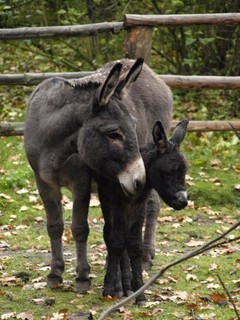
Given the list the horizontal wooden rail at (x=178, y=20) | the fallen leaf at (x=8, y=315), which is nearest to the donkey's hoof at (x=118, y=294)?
the fallen leaf at (x=8, y=315)

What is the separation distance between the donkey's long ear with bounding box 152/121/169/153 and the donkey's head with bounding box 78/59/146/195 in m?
0.17

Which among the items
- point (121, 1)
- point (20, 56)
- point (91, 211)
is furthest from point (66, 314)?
point (20, 56)

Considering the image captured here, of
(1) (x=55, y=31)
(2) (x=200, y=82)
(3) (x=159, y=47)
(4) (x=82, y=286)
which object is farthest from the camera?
(3) (x=159, y=47)

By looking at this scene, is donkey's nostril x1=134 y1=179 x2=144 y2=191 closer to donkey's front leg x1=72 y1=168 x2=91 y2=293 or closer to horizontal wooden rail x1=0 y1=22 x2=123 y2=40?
donkey's front leg x1=72 y1=168 x2=91 y2=293

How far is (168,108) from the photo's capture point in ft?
22.6

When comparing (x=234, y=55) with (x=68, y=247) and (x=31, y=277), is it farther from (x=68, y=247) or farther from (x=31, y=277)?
(x=31, y=277)

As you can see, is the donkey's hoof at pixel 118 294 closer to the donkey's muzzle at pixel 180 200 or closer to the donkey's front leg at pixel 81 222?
the donkey's front leg at pixel 81 222

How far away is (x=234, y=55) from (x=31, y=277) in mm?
7168

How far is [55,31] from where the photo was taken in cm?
930

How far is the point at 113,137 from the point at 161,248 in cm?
251

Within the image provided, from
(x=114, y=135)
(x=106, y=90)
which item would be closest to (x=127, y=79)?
(x=106, y=90)

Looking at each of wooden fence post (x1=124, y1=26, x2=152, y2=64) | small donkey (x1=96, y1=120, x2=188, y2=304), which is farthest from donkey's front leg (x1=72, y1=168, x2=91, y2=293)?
wooden fence post (x1=124, y1=26, x2=152, y2=64)

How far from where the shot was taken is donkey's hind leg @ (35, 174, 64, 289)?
19.7 ft

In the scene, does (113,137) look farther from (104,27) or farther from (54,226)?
(104,27)
